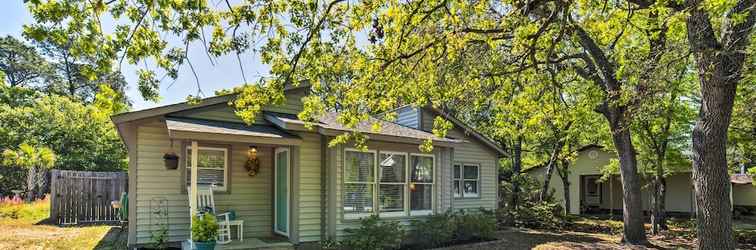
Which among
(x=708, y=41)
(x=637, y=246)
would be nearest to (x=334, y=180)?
(x=708, y=41)

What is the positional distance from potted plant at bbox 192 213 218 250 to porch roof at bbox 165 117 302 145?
1.34 m

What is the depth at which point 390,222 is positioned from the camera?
941 centimetres

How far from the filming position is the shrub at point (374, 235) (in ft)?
27.7

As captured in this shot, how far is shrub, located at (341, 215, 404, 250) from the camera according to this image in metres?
8.44

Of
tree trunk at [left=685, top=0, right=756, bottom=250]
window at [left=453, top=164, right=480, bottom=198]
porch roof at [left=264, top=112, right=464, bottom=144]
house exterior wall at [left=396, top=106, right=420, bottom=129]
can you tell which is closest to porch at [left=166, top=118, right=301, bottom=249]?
porch roof at [left=264, top=112, right=464, bottom=144]

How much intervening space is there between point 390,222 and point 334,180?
1.58 metres

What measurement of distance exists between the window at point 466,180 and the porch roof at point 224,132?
6.21 meters

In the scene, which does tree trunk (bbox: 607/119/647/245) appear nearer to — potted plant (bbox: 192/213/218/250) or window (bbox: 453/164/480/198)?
window (bbox: 453/164/480/198)

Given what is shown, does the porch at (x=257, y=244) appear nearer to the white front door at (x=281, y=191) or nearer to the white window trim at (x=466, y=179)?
the white front door at (x=281, y=191)

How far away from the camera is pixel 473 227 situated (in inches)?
416

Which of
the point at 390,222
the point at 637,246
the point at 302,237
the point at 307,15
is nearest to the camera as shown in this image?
A: the point at 307,15

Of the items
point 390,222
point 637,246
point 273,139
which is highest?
point 273,139

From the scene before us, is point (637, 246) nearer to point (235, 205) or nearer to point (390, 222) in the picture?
point (390, 222)

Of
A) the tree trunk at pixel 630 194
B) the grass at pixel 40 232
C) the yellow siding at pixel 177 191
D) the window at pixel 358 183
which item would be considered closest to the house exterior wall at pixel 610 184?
the tree trunk at pixel 630 194
